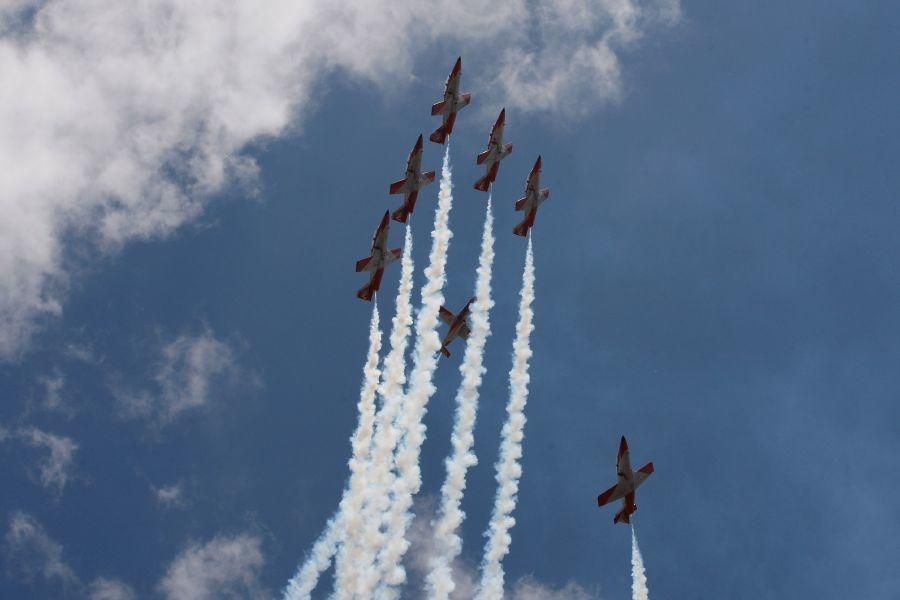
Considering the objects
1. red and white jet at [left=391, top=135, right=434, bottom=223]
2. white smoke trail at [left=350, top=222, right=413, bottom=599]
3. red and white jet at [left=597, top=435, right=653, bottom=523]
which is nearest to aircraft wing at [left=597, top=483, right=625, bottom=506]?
red and white jet at [left=597, top=435, right=653, bottom=523]

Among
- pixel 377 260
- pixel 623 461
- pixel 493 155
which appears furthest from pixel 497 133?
pixel 623 461

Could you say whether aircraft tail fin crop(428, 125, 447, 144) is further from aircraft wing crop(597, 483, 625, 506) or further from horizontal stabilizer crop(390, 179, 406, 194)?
aircraft wing crop(597, 483, 625, 506)

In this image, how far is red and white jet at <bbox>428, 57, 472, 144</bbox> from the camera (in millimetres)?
124312

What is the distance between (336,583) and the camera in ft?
361

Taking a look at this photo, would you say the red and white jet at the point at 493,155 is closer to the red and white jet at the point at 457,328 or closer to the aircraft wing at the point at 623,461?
the red and white jet at the point at 457,328

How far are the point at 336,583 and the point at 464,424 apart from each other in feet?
60.0

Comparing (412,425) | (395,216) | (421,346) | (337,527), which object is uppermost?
(395,216)

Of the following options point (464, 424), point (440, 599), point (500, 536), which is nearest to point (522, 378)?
point (464, 424)

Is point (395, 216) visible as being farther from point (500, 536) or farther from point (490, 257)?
point (500, 536)

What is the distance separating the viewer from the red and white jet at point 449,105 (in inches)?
4894

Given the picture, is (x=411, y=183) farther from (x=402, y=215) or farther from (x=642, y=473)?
(x=642, y=473)

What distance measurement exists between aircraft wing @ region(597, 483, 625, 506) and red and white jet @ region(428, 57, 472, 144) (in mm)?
35375

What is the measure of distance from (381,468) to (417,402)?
682 centimetres

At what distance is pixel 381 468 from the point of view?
382 ft
